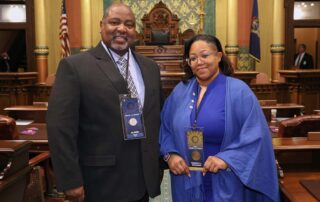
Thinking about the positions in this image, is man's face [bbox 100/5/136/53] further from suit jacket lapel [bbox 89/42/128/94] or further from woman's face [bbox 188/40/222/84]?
woman's face [bbox 188/40/222/84]

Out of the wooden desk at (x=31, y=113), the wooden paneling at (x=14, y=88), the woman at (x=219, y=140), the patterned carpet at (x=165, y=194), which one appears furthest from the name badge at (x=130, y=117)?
the wooden paneling at (x=14, y=88)

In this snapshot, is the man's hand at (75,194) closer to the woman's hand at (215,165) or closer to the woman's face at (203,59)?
the woman's hand at (215,165)

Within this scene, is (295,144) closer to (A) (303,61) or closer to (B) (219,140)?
(B) (219,140)

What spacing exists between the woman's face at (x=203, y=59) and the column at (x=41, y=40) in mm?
8705

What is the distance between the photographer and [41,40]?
34.1ft

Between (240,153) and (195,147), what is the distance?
0.21m

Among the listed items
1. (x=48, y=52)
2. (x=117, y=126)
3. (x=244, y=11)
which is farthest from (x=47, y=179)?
(x=244, y=11)

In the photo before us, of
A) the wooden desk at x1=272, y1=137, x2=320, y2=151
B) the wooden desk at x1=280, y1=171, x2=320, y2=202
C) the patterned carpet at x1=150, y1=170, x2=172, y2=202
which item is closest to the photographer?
the wooden desk at x1=280, y1=171, x2=320, y2=202

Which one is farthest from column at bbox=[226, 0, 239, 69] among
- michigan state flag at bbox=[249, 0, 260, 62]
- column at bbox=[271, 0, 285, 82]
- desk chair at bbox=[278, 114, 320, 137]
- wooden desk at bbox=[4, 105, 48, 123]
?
desk chair at bbox=[278, 114, 320, 137]

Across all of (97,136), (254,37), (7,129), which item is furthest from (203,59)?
(254,37)

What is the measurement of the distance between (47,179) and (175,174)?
2038 mm

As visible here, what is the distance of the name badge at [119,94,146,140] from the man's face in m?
0.27

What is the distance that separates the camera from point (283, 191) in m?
2.48

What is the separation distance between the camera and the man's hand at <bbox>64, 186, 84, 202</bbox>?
2.03 m
